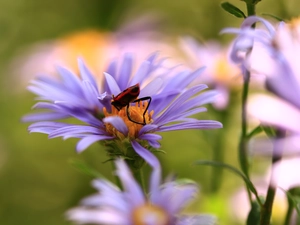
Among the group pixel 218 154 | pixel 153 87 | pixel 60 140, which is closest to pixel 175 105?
pixel 153 87

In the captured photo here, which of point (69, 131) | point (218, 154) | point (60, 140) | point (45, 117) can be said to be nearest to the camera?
point (69, 131)

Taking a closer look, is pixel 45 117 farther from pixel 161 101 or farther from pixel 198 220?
pixel 198 220

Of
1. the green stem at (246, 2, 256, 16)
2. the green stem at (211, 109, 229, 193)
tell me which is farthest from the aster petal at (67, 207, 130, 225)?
the green stem at (211, 109, 229, 193)

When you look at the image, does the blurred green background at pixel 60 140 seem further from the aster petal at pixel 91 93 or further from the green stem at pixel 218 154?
the aster petal at pixel 91 93

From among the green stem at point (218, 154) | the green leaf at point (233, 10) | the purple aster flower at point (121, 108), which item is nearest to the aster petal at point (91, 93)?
the purple aster flower at point (121, 108)

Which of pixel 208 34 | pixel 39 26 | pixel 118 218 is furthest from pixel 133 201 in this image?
pixel 39 26

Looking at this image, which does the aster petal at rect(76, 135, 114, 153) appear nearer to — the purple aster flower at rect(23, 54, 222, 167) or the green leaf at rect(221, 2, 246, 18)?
the purple aster flower at rect(23, 54, 222, 167)
